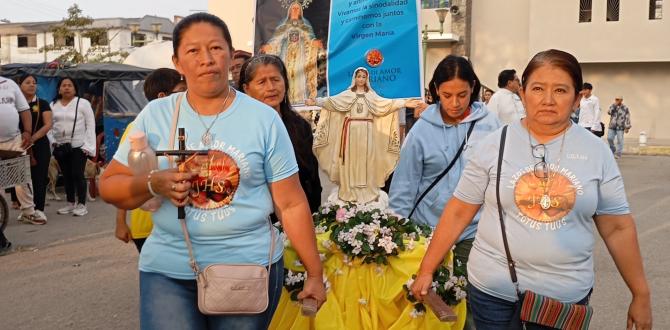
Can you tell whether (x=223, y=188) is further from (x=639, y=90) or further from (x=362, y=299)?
(x=639, y=90)

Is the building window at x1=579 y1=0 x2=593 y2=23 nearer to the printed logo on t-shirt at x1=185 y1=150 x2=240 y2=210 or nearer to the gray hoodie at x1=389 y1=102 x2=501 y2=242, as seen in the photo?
the gray hoodie at x1=389 y1=102 x2=501 y2=242

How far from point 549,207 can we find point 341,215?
180 centimetres

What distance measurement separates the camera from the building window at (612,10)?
32.4 m

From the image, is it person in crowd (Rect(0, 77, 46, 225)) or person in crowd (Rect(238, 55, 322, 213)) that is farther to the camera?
person in crowd (Rect(0, 77, 46, 225))

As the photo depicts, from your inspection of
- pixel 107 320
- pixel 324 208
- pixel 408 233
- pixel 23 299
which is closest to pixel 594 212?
pixel 408 233

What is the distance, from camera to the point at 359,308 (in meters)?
4.12

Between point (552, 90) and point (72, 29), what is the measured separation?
4328 cm

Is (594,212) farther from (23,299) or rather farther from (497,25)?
(497,25)

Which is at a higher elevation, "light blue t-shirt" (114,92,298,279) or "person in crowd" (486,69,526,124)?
"person in crowd" (486,69,526,124)

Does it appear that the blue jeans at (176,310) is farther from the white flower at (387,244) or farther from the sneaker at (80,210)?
the sneaker at (80,210)

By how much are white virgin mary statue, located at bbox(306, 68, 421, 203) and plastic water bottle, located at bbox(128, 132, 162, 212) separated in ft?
26.2

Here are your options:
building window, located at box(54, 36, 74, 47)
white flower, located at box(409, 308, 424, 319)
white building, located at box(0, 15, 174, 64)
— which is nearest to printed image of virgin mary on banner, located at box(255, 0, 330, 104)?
white flower, located at box(409, 308, 424, 319)

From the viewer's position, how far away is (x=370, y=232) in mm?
4090

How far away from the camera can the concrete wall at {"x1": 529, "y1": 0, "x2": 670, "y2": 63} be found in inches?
1240
